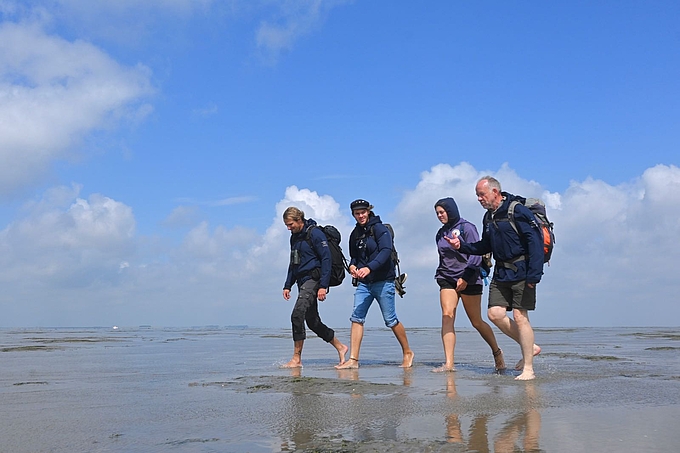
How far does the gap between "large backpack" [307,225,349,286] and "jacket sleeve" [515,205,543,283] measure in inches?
116

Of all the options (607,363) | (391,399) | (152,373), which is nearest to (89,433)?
(391,399)

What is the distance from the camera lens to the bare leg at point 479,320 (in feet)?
25.1

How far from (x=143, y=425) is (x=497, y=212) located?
4149 mm

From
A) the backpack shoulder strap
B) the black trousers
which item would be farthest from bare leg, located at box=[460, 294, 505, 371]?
the black trousers

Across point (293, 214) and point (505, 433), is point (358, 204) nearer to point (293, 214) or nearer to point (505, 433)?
point (293, 214)

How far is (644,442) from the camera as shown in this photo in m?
3.37

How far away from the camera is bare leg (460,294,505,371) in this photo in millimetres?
7637

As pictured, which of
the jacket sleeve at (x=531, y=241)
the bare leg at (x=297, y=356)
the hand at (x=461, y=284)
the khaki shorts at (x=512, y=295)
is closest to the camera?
the jacket sleeve at (x=531, y=241)

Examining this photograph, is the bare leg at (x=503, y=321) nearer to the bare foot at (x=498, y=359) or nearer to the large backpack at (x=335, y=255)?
the bare foot at (x=498, y=359)

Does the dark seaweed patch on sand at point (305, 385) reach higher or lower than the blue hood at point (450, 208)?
lower

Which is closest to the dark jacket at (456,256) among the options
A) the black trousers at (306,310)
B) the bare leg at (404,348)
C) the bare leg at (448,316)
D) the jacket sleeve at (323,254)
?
the bare leg at (448,316)

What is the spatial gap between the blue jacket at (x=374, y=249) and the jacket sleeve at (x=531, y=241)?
193 centimetres

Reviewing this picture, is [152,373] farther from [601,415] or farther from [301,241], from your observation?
[601,415]

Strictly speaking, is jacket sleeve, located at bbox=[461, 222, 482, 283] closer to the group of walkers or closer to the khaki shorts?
the group of walkers
